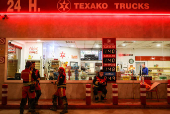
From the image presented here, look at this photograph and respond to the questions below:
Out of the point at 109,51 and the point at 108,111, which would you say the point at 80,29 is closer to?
the point at 109,51

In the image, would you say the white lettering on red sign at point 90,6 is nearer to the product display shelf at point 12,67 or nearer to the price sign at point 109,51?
the price sign at point 109,51

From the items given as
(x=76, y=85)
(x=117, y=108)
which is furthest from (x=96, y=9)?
(x=117, y=108)

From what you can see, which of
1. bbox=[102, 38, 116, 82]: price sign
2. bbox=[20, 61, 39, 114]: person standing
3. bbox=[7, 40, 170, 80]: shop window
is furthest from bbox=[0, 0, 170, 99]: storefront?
bbox=[20, 61, 39, 114]: person standing

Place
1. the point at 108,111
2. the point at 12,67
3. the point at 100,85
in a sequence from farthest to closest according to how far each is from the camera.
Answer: the point at 12,67 → the point at 100,85 → the point at 108,111

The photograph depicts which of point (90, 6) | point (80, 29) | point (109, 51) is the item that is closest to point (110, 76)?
point (109, 51)

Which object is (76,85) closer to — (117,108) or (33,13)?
(117,108)

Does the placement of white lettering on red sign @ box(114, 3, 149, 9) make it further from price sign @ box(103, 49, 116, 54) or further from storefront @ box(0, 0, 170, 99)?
price sign @ box(103, 49, 116, 54)

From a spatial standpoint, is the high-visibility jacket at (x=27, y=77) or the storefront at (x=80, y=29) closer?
the high-visibility jacket at (x=27, y=77)

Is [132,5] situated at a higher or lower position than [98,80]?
higher

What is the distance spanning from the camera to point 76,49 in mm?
11375

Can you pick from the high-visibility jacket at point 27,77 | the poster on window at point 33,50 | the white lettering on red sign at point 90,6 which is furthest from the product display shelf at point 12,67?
the white lettering on red sign at point 90,6

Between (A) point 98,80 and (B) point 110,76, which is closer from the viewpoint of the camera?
(A) point 98,80

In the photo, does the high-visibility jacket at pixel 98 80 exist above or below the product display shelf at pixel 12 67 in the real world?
below

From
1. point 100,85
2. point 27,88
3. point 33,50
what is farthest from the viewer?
point 33,50
